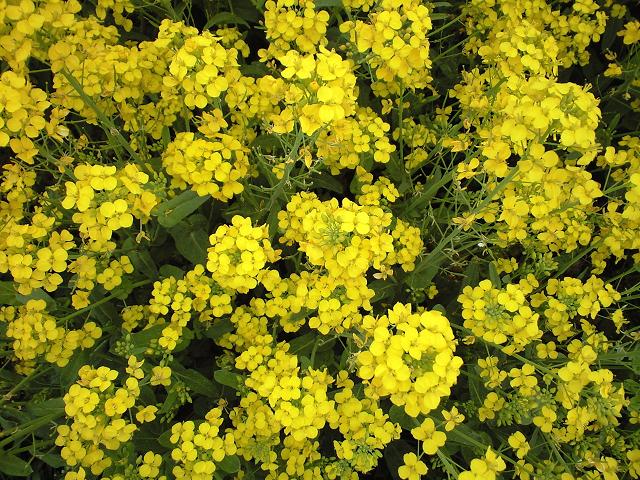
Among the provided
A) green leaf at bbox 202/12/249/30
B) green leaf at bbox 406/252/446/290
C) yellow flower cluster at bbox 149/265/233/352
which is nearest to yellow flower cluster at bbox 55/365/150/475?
yellow flower cluster at bbox 149/265/233/352

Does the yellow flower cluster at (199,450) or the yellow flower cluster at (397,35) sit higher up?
the yellow flower cluster at (397,35)

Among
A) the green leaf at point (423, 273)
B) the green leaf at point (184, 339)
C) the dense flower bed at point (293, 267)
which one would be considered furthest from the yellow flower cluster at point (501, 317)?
the green leaf at point (184, 339)

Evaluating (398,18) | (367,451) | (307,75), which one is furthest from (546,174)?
(367,451)

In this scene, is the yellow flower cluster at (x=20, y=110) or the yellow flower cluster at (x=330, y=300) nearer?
the yellow flower cluster at (x=20, y=110)

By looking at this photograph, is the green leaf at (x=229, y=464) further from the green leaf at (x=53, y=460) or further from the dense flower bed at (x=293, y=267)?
the green leaf at (x=53, y=460)

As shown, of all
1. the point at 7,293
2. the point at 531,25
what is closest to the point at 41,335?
the point at 7,293

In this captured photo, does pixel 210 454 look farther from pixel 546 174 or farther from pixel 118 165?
pixel 546 174
